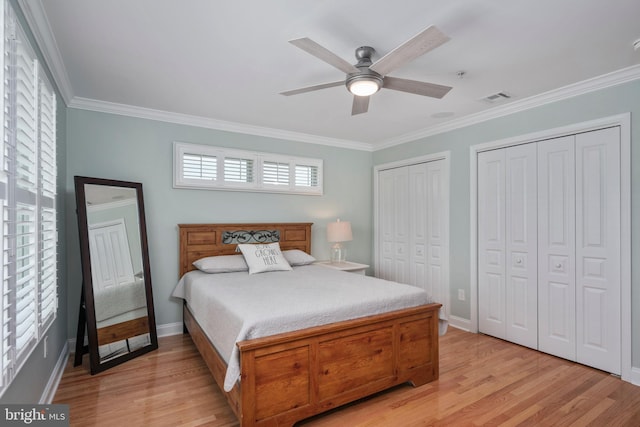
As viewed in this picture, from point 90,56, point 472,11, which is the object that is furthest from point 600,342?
point 90,56

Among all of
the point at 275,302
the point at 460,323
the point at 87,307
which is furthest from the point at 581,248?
the point at 87,307

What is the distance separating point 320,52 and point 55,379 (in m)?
3.00

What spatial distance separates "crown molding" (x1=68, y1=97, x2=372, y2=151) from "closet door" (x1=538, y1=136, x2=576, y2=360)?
258 cm

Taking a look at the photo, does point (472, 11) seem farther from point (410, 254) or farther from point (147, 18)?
point (410, 254)

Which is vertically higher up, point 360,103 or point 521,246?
point 360,103

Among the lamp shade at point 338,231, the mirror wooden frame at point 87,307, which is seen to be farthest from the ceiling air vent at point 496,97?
the mirror wooden frame at point 87,307

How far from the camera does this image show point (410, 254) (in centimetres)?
462

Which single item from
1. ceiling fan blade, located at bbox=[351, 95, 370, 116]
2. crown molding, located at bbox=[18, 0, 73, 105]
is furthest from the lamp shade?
Answer: crown molding, located at bbox=[18, 0, 73, 105]

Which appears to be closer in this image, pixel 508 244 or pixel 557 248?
pixel 557 248

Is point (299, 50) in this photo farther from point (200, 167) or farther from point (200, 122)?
point (200, 167)

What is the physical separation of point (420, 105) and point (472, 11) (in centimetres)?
156

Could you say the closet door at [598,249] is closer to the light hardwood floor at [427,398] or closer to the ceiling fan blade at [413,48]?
the light hardwood floor at [427,398]

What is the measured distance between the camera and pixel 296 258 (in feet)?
13.5

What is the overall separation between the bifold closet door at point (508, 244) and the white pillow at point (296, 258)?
1982 mm
